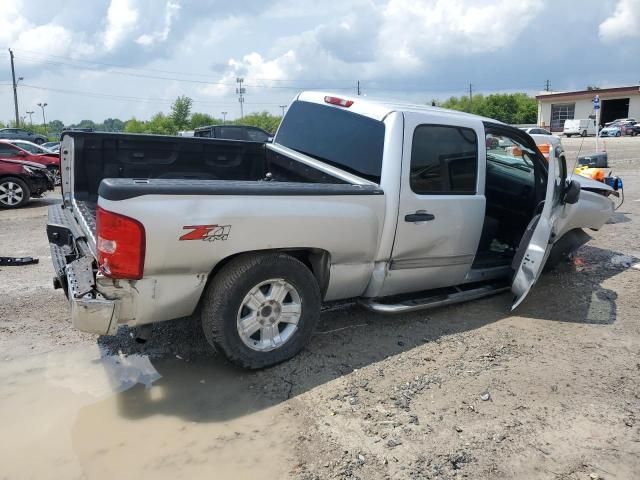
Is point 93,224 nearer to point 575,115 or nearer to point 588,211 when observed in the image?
point 588,211

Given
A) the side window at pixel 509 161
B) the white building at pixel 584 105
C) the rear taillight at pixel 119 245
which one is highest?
the white building at pixel 584 105

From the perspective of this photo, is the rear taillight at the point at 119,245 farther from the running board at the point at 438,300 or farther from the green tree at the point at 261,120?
the green tree at the point at 261,120

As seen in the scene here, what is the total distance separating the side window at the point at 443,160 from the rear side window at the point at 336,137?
0.32 meters

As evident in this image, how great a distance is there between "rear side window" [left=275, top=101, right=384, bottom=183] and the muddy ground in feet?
4.15

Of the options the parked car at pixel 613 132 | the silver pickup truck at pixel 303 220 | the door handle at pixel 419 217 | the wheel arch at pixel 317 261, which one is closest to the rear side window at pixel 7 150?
the silver pickup truck at pixel 303 220

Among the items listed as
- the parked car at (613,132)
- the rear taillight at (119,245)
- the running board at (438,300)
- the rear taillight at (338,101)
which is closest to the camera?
the rear taillight at (119,245)

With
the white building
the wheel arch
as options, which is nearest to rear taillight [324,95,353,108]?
the wheel arch

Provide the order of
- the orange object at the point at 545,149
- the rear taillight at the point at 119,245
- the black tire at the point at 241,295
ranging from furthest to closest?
1. the orange object at the point at 545,149
2. the black tire at the point at 241,295
3. the rear taillight at the point at 119,245

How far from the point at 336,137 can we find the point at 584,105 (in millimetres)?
64171

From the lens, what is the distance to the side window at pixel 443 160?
4344 mm

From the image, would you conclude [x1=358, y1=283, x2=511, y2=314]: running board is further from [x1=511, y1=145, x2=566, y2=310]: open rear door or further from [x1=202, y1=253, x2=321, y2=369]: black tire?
[x1=202, y1=253, x2=321, y2=369]: black tire

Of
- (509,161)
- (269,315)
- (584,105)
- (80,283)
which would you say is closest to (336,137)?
(269,315)

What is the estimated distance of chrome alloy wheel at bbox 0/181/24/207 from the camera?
38.1ft

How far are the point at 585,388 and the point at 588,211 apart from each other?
2549 millimetres
